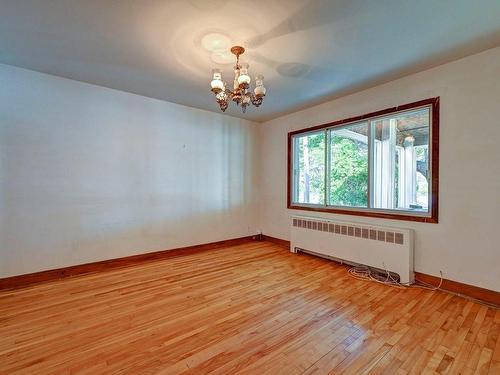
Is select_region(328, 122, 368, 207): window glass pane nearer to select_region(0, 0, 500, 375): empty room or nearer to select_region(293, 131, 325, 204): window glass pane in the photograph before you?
select_region(0, 0, 500, 375): empty room

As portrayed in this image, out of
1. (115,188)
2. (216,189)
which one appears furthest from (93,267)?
(216,189)

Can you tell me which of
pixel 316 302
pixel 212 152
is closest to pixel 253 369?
pixel 316 302

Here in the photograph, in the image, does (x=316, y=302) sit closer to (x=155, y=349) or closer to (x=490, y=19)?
(x=155, y=349)

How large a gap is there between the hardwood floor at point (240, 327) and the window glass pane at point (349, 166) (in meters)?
1.34

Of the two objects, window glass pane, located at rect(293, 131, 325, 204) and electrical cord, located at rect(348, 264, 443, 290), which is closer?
electrical cord, located at rect(348, 264, 443, 290)

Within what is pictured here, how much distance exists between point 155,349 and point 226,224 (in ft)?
10.2

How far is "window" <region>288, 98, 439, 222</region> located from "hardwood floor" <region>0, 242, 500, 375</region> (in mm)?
1126

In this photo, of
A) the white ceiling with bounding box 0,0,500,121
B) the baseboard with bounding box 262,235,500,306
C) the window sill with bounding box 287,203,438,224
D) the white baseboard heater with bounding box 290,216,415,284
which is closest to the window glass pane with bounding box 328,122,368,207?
the window sill with bounding box 287,203,438,224

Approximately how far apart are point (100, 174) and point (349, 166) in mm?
3795

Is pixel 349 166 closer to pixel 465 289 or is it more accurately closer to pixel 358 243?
pixel 358 243

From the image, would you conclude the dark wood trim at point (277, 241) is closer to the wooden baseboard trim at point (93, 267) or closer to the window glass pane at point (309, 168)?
the window glass pane at point (309, 168)

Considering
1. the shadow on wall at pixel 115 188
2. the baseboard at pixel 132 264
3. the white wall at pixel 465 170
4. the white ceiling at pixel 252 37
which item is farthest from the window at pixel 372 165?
the shadow on wall at pixel 115 188

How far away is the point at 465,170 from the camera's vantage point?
103 inches

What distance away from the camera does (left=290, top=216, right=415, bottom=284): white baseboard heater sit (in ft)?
9.60
